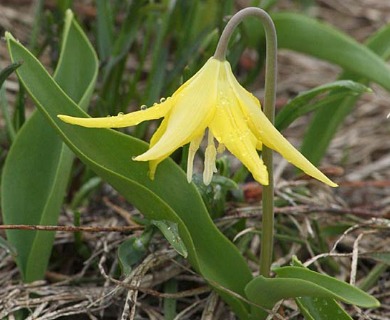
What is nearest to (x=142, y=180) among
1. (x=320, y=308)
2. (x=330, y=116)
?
(x=320, y=308)

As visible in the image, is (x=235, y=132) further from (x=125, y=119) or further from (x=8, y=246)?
(x=8, y=246)

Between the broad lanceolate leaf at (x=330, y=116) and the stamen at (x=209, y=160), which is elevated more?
the stamen at (x=209, y=160)

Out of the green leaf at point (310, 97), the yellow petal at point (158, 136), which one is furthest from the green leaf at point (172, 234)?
the green leaf at point (310, 97)

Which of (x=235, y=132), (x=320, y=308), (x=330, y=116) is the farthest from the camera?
(x=330, y=116)

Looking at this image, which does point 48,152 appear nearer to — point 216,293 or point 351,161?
point 216,293

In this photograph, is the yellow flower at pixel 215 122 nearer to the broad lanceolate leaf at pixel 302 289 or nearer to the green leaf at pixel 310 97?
the broad lanceolate leaf at pixel 302 289

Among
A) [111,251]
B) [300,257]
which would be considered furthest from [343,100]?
[111,251]

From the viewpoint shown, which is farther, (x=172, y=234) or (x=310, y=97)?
(x=310, y=97)
